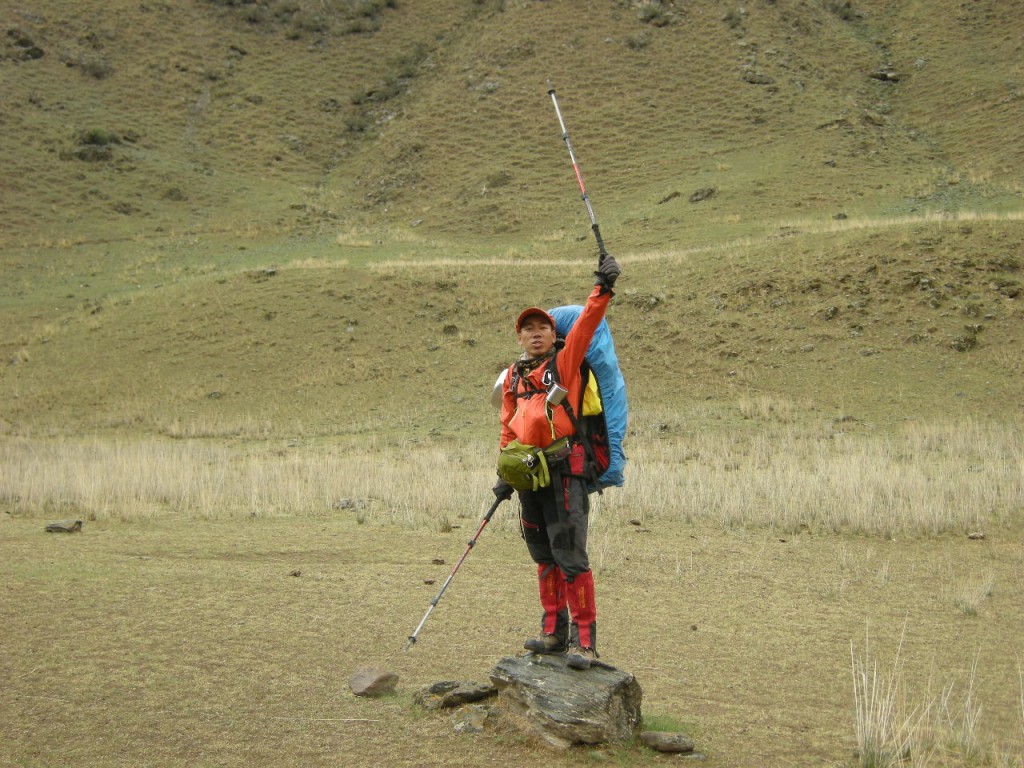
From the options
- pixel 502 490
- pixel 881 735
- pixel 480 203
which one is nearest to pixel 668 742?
pixel 881 735

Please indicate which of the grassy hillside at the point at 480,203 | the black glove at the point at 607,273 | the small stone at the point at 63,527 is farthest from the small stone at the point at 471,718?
the grassy hillside at the point at 480,203

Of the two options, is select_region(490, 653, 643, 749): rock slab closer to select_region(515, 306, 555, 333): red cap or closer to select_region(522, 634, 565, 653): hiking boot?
select_region(522, 634, 565, 653): hiking boot

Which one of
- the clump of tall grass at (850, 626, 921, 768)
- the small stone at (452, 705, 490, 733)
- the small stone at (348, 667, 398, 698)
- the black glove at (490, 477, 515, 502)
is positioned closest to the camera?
the clump of tall grass at (850, 626, 921, 768)

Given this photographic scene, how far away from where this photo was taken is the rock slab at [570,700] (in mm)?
4496

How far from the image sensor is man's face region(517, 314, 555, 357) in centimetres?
512

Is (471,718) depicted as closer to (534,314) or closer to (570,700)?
(570,700)

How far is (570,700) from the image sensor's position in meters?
4.58

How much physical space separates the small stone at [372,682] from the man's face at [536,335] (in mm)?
1874

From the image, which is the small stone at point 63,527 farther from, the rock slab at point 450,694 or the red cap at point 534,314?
the red cap at point 534,314

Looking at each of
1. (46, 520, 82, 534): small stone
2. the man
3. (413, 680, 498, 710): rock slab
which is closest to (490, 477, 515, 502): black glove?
the man

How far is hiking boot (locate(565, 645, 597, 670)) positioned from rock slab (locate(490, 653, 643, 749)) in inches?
1.3

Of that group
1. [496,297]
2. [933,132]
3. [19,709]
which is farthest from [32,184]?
[19,709]

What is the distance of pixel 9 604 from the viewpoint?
667 cm

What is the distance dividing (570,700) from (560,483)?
1.04 metres
